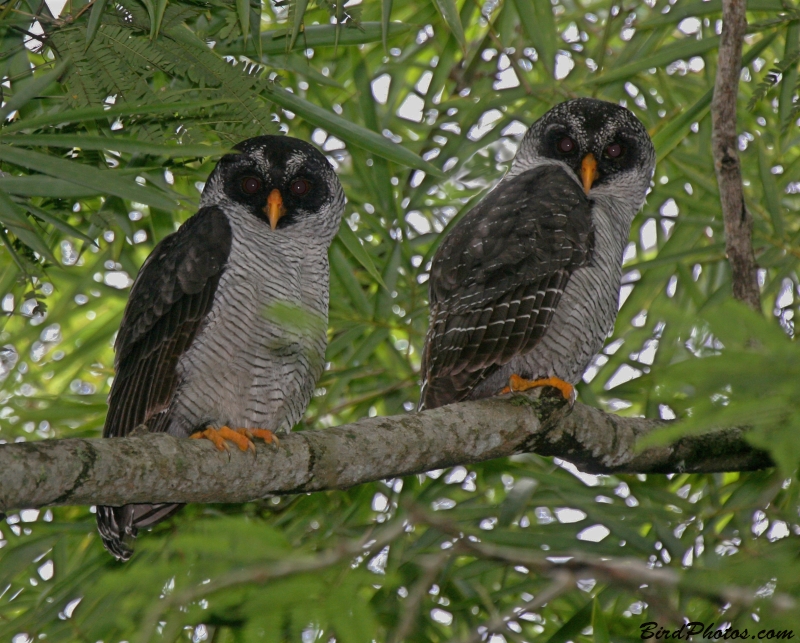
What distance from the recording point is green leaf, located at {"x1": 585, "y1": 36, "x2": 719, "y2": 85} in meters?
3.96

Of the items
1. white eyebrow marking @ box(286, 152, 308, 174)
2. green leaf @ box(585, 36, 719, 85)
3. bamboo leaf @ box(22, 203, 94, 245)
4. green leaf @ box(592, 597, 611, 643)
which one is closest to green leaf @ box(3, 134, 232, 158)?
bamboo leaf @ box(22, 203, 94, 245)

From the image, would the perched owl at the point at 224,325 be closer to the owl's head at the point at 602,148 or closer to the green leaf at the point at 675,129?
the owl's head at the point at 602,148

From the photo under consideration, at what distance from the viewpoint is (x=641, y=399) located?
180 inches

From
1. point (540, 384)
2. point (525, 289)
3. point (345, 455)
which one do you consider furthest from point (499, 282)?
point (345, 455)

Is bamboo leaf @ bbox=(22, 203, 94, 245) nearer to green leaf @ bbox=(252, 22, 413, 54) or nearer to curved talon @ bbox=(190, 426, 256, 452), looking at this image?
curved talon @ bbox=(190, 426, 256, 452)

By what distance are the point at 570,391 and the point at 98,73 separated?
6.03ft

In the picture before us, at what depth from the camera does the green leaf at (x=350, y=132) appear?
10.9 ft

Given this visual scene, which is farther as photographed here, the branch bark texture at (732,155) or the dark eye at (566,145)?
the dark eye at (566,145)

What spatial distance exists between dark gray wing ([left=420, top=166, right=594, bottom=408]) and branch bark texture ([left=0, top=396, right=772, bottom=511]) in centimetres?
32

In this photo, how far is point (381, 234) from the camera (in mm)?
4383

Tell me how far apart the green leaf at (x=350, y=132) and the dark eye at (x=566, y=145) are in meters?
0.93

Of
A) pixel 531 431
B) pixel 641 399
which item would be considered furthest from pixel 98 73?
pixel 641 399

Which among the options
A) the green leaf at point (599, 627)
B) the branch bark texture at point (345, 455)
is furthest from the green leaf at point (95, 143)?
the green leaf at point (599, 627)

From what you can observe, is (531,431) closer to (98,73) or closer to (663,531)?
(663,531)
